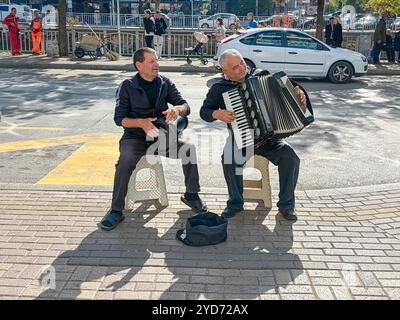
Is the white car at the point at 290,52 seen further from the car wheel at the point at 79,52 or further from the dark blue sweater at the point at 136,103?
the dark blue sweater at the point at 136,103

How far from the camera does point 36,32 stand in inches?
735

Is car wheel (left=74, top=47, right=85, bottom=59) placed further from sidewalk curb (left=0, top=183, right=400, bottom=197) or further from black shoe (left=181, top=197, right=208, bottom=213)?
black shoe (left=181, top=197, right=208, bottom=213)

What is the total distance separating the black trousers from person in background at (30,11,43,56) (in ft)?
50.7

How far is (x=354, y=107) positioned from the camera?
10.3 metres

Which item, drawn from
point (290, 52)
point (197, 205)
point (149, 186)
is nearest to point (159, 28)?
point (290, 52)

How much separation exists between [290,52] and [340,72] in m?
1.59

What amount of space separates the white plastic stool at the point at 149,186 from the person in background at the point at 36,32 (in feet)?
50.4

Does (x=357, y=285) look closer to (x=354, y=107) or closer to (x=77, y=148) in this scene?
(x=77, y=148)

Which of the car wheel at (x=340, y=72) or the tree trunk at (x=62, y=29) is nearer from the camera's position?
the car wheel at (x=340, y=72)

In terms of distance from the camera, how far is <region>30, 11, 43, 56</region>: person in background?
18203 millimetres

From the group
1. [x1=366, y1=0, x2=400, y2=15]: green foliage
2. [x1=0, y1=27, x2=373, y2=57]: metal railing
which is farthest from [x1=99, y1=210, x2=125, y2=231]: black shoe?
[x1=366, y1=0, x2=400, y2=15]: green foliage

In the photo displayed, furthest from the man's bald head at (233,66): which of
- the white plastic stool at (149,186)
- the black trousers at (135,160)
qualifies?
the white plastic stool at (149,186)

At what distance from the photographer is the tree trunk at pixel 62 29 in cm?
1786

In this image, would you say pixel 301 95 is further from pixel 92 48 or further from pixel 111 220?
pixel 92 48
